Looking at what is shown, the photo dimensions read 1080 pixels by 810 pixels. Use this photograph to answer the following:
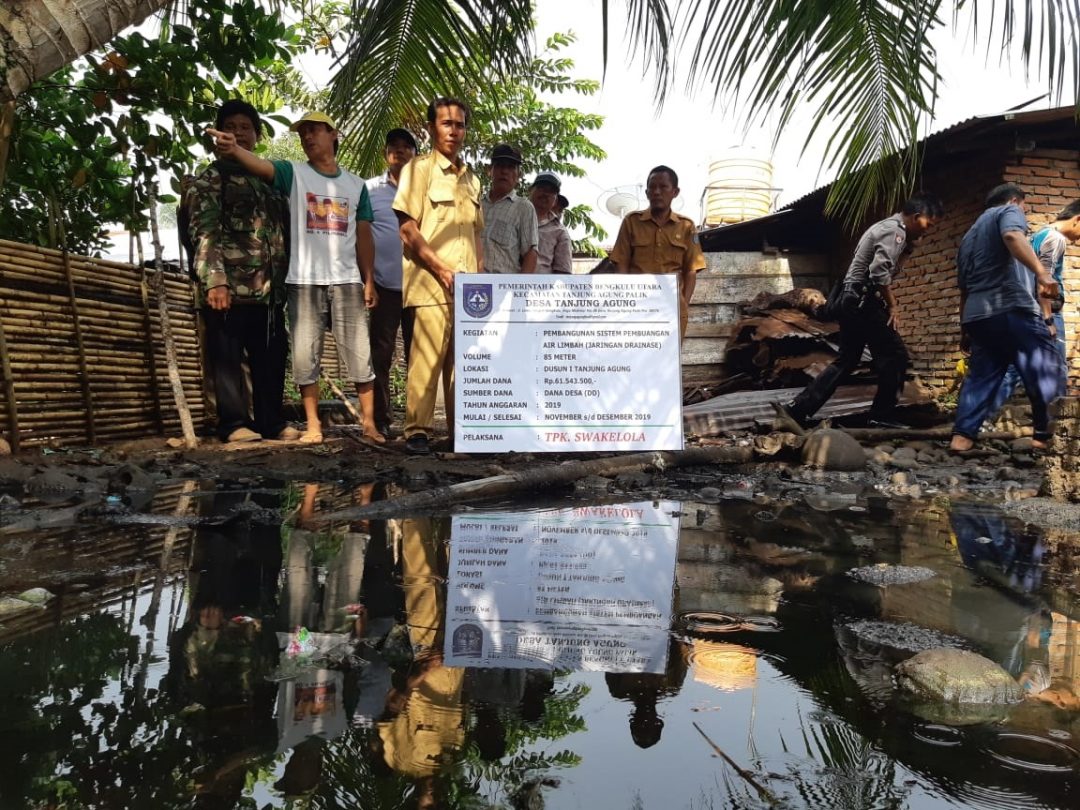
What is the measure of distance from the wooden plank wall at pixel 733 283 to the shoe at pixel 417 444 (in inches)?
281

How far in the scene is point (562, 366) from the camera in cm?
495

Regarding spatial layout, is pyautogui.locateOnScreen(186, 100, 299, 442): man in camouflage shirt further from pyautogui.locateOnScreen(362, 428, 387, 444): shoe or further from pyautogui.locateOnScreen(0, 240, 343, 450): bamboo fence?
pyautogui.locateOnScreen(0, 240, 343, 450): bamboo fence

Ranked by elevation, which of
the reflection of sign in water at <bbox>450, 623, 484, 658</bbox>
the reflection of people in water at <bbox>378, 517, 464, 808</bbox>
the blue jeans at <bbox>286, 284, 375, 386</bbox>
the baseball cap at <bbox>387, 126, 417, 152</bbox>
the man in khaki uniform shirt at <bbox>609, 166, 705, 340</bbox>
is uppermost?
the baseball cap at <bbox>387, 126, 417, 152</bbox>

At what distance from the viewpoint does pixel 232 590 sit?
228 centimetres

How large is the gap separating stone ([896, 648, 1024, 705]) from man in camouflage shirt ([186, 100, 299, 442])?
14.6ft

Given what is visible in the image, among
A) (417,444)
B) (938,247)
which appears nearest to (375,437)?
(417,444)

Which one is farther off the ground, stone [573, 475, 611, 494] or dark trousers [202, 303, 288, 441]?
dark trousers [202, 303, 288, 441]

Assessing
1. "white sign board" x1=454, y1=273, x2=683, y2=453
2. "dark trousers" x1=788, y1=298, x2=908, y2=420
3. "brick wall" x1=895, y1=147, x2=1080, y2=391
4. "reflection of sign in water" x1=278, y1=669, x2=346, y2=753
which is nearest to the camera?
"reflection of sign in water" x1=278, y1=669, x2=346, y2=753

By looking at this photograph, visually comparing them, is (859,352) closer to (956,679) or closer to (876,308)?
(876,308)

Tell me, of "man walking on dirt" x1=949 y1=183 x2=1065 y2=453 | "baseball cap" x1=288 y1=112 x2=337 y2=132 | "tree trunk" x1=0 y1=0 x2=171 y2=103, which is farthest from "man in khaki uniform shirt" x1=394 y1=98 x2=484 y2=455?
"man walking on dirt" x1=949 y1=183 x2=1065 y2=453

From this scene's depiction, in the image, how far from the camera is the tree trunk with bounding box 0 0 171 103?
2.58 meters

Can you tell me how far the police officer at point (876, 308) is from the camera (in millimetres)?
6148

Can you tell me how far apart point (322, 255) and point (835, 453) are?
11.4 feet

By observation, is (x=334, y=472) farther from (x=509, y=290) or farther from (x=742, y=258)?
(x=742, y=258)
